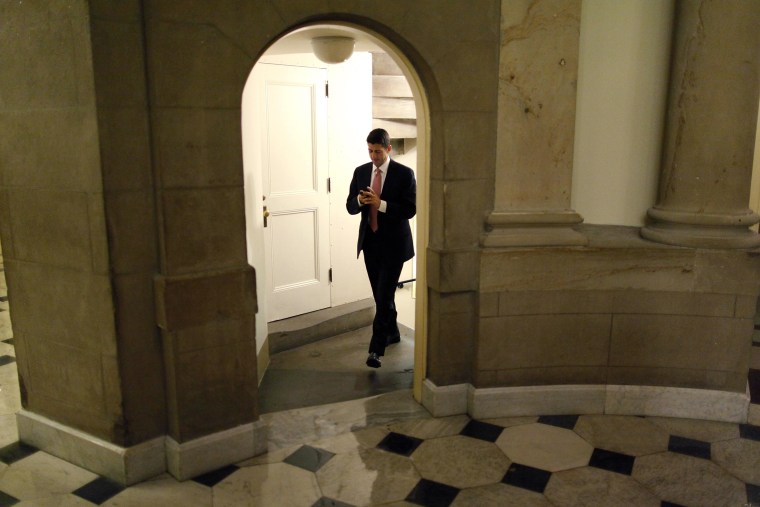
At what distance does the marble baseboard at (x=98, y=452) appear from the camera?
3.08 m

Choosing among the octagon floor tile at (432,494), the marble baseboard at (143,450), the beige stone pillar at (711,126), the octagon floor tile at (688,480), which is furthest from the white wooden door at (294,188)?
the octagon floor tile at (688,480)

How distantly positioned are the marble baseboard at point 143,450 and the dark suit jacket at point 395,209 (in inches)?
65.9

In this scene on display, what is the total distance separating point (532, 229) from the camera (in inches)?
145

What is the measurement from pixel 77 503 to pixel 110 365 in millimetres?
625

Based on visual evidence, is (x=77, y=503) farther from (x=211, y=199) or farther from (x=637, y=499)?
(x=637, y=499)

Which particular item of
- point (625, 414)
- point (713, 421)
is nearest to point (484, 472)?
point (625, 414)

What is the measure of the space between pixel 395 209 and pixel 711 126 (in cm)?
200

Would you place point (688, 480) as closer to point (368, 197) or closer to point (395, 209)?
point (395, 209)

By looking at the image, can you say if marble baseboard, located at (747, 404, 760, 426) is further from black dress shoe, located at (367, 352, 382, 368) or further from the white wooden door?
the white wooden door

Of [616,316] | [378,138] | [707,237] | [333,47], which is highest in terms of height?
[333,47]

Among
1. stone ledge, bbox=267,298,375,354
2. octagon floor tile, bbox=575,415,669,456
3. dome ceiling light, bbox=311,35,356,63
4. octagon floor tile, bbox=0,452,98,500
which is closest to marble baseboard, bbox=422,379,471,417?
octagon floor tile, bbox=575,415,669,456

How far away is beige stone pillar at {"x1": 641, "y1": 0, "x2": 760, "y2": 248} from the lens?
341cm

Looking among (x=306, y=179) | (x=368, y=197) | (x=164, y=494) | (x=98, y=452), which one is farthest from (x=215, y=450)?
(x=306, y=179)

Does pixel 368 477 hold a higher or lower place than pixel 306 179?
lower
